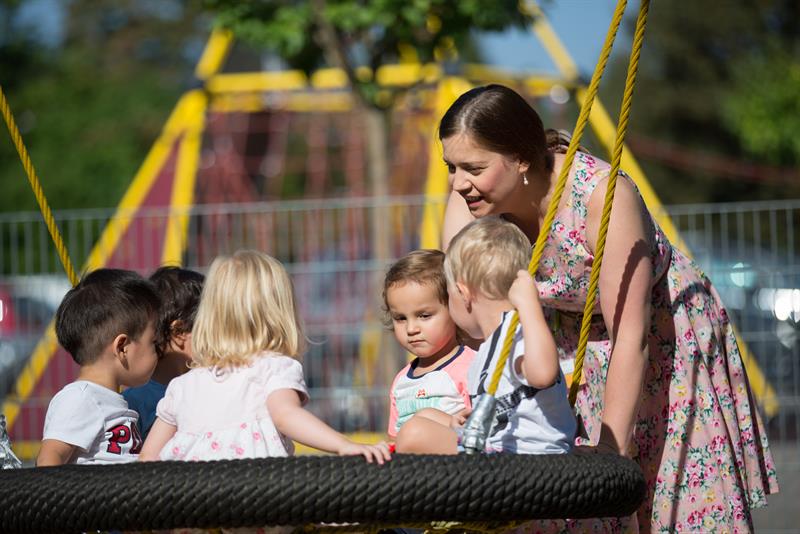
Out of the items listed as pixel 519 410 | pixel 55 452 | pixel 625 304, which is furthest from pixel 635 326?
pixel 55 452

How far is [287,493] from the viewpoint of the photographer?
1981mm

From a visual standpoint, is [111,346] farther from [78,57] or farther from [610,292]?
[78,57]

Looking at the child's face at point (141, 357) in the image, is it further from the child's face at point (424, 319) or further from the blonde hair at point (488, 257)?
the blonde hair at point (488, 257)

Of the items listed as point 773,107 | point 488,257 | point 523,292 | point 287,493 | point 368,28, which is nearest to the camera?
point 287,493

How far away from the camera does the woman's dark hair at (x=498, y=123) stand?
2.79 meters

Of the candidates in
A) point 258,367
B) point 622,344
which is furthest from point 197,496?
point 622,344

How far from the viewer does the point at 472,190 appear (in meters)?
2.81

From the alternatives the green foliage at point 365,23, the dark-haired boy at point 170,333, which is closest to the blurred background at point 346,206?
the green foliage at point 365,23

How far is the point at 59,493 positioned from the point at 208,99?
883cm

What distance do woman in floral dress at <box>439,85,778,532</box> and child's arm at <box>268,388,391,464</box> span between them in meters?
0.65

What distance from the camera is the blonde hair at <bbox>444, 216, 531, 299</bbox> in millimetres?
2480

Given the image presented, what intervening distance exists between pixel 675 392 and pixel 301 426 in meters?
1.03

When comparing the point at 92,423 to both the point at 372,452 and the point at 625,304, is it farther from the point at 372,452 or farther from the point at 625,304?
the point at 625,304

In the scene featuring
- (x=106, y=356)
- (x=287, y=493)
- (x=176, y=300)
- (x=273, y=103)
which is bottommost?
(x=287, y=493)
